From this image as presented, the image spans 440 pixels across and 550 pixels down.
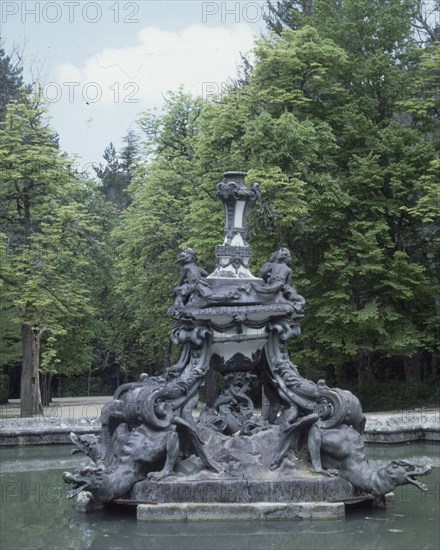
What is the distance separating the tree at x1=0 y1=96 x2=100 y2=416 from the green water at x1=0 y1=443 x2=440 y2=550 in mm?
14494

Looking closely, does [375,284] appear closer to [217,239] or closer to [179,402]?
[217,239]

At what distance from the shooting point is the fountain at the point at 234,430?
10.9 m

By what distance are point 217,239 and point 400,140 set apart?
723 cm

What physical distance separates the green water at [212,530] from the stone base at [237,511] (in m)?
0.12

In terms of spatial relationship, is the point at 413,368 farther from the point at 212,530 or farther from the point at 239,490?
the point at 212,530

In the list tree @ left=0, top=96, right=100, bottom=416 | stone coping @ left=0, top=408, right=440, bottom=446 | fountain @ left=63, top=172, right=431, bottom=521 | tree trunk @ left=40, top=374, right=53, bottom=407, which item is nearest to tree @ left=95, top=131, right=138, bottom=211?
tree trunk @ left=40, top=374, right=53, bottom=407

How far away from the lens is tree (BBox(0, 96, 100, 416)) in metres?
26.8

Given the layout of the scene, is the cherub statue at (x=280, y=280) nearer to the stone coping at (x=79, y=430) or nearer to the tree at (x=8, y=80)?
the stone coping at (x=79, y=430)

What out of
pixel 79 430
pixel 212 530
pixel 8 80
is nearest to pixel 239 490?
pixel 212 530

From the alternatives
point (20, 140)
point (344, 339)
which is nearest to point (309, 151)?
point (344, 339)

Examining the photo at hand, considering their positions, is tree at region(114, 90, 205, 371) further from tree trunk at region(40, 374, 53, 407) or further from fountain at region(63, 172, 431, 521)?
fountain at region(63, 172, 431, 521)

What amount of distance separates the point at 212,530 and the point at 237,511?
56 centimetres

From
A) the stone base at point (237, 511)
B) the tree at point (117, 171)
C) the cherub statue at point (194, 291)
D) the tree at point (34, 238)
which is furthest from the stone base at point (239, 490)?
the tree at point (117, 171)

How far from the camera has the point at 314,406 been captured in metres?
11.8
